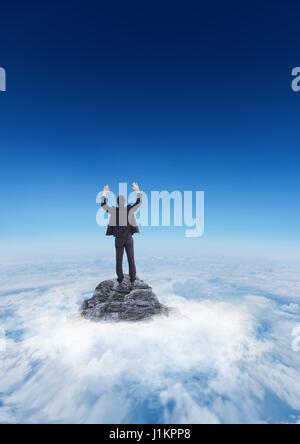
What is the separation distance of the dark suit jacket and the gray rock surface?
3.06 m

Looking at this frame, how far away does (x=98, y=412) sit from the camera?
27.2 feet

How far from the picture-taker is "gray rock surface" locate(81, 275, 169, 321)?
13.0 m

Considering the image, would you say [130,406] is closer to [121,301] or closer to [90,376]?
[90,376]

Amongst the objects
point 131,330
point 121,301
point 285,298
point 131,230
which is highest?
point 131,230

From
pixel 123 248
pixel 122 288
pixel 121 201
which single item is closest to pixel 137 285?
pixel 122 288

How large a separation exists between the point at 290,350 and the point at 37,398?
1378 cm

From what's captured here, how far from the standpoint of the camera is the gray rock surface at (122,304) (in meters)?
13.0

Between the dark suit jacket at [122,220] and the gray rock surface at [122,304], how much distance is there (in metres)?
3.06

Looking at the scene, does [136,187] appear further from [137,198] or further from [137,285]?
[137,285]

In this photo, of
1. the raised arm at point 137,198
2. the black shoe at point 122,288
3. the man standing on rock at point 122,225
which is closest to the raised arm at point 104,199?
the man standing on rock at point 122,225

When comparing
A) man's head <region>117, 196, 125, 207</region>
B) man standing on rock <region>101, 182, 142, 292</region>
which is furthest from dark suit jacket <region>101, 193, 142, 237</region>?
man's head <region>117, 196, 125, 207</region>

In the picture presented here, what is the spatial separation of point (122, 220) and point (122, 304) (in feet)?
14.0

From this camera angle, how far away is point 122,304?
13133 millimetres

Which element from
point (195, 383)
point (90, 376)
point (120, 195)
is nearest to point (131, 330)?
point (90, 376)
